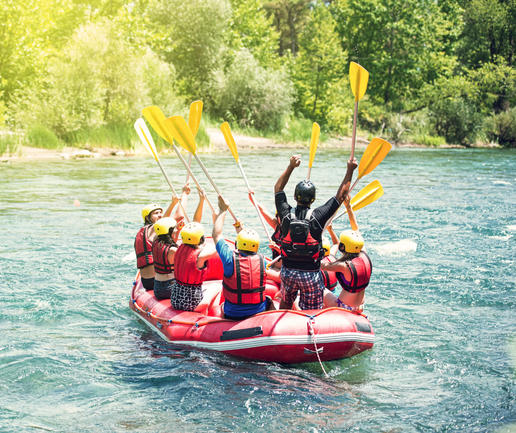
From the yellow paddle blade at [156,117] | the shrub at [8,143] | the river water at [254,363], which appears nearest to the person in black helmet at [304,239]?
the river water at [254,363]

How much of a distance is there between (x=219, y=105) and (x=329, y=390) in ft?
97.0

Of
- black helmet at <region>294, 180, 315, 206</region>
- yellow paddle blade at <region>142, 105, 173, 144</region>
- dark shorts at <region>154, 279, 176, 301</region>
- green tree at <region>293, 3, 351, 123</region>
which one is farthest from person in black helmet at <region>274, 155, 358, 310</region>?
green tree at <region>293, 3, 351, 123</region>

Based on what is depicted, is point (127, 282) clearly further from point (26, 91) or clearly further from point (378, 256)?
point (26, 91)

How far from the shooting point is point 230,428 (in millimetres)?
3770

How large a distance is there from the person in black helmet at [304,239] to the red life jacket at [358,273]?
0.24 m

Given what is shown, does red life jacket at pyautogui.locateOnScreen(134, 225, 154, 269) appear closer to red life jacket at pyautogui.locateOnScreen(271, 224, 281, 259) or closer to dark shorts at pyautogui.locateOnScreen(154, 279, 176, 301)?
dark shorts at pyautogui.locateOnScreen(154, 279, 176, 301)

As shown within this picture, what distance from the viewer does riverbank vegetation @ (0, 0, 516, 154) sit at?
23219 mm

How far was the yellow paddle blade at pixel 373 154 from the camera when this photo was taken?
5426 mm

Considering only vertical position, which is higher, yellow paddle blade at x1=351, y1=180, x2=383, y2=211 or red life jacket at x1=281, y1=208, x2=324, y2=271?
yellow paddle blade at x1=351, y1=180, x2=383, y2=211

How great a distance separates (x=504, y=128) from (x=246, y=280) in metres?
32.6

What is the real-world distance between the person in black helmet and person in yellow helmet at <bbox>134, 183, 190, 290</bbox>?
1581 millimetres

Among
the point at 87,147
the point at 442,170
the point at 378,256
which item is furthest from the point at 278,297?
the point at 87,147

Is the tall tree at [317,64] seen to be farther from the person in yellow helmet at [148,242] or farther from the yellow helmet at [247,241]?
the yellow helmet at [247,241]

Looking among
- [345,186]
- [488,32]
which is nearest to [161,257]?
[345,186]
